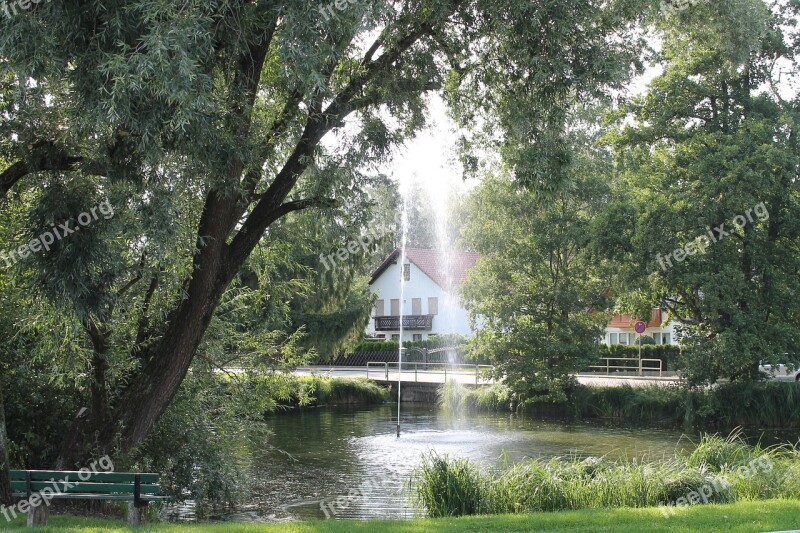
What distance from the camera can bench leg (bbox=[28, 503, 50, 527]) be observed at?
8.38 m

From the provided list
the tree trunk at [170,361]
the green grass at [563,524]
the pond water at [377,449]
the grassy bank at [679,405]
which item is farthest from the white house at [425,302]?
the green grass at [563,524]

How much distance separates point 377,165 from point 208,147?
10.6 feet

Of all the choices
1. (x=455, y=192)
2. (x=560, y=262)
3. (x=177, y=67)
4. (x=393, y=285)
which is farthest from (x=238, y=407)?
(x=393, y=285)

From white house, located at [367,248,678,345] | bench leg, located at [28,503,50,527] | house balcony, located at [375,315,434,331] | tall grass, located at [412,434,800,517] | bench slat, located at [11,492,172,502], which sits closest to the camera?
bench leg, located at [28,503,50,527]

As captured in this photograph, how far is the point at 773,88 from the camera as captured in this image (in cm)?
2680

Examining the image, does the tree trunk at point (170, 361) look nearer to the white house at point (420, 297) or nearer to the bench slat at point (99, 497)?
the bench slat at point (99, 497)

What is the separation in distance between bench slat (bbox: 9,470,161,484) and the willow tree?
116 cm

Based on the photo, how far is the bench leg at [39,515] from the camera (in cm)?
838

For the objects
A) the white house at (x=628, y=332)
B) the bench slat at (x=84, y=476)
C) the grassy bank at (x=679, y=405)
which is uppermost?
the white house at (x=628, y=332)

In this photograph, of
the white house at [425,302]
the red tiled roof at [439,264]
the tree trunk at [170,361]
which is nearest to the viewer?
the tree trunk at [170,361]

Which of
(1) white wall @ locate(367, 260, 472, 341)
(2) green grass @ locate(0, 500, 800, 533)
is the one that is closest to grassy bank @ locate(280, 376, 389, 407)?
(1) white wall @ locate(367, 260, 472, 341)

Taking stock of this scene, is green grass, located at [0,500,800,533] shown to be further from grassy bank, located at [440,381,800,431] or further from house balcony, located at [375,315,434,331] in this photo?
house balcony, located at [375,315,434,331]

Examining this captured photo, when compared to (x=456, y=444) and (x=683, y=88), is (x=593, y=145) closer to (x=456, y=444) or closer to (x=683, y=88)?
(x=683, y=88)

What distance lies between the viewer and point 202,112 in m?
7.95
